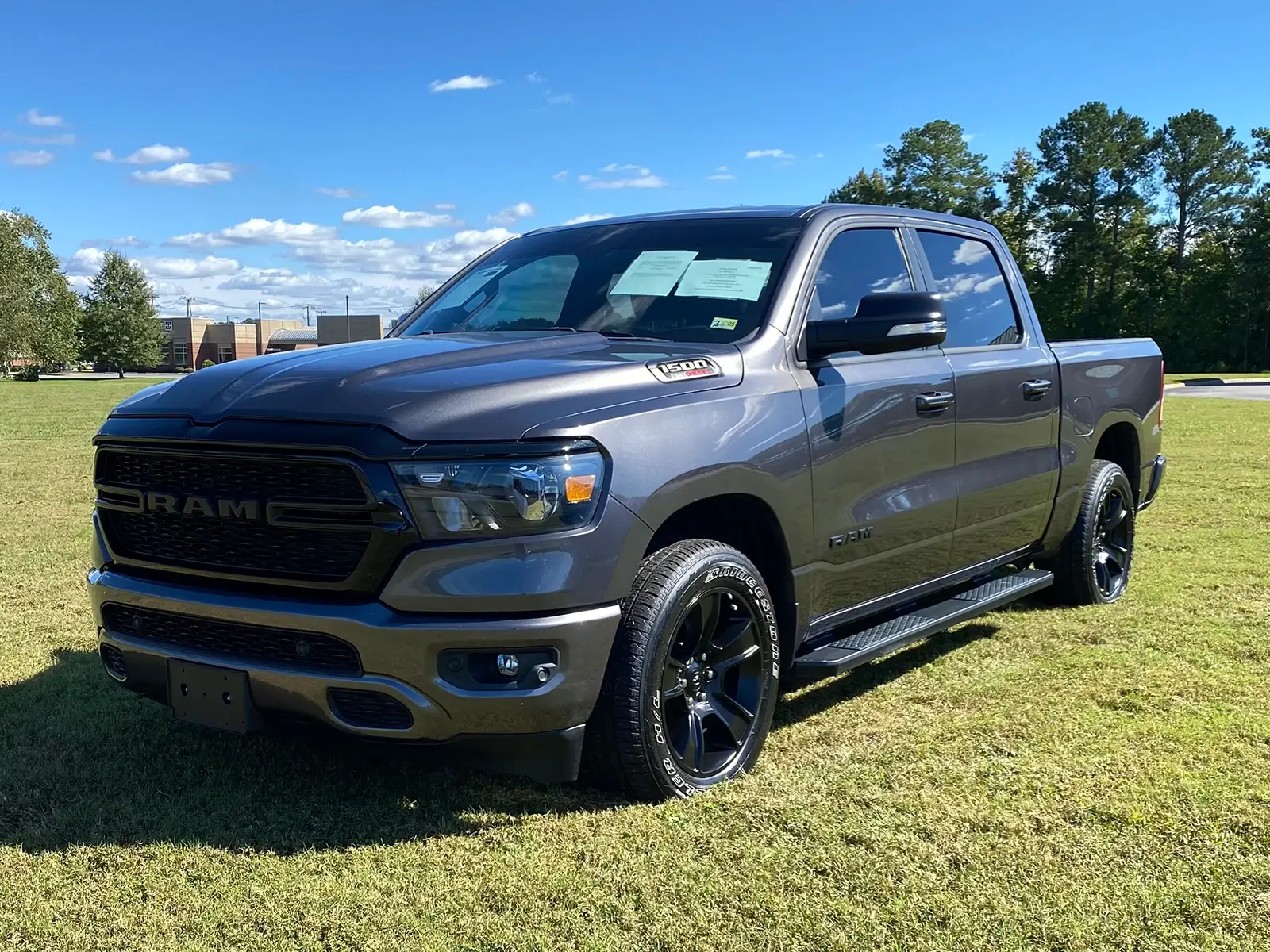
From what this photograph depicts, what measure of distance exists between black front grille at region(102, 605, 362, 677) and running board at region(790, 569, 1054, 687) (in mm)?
1637

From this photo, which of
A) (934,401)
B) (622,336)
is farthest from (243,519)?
(934,401)

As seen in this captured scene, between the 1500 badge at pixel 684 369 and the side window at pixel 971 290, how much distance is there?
→ 165 cm

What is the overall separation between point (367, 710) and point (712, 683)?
43.6 inches

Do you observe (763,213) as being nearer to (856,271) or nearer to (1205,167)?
(856,271)

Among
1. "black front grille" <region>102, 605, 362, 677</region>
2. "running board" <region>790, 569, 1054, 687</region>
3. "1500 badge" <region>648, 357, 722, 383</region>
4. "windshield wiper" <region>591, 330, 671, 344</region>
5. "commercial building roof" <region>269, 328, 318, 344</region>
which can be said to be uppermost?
"commercial building roof" <region>269, 328, 318, 344</region>

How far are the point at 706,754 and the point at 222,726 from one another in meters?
1.47

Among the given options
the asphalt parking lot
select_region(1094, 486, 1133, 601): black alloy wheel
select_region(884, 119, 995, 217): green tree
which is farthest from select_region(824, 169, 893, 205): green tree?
select_region(1094, 486, 1133, 601): black alloy wheel

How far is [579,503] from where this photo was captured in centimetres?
307

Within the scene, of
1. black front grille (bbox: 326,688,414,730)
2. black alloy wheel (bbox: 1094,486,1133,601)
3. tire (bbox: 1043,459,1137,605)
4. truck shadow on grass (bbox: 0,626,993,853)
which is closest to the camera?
black front grille (bbox: 326,688,414,730)

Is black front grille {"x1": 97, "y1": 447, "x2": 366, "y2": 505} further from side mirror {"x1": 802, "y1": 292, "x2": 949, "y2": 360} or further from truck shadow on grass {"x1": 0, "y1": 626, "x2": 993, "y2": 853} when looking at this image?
side mirror {"x1": 802, "y1": 292, "x2": 949, "y2": 360}

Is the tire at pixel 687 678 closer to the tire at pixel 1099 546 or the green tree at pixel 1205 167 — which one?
the tire at pixel 1099 546

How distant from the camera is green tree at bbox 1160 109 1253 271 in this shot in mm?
66062

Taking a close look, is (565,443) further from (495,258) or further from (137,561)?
(495,258)

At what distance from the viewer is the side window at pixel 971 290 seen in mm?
5020
